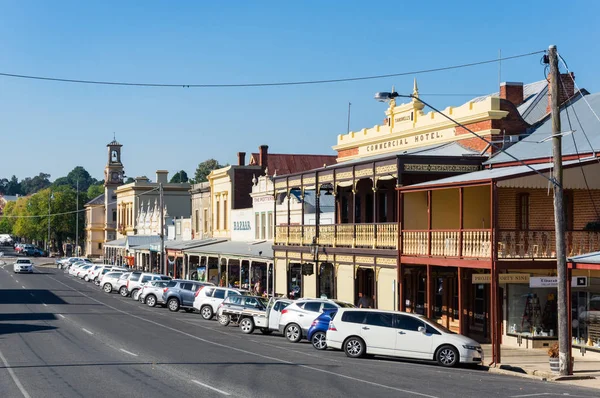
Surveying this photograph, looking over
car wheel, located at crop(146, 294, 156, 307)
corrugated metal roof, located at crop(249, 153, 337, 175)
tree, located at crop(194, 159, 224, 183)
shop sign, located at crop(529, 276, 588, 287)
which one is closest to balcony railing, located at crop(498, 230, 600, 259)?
shop sign, located at crop(529, 276, 588, 287)

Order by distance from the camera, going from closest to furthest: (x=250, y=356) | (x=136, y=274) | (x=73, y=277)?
(x=250, y=356) < (x=136, y=274) < (x=73, y=277)

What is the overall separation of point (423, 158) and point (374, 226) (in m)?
3.38

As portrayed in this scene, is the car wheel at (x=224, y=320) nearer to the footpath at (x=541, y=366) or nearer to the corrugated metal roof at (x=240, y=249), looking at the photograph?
the corrugated metal roof at (x=240, y=249)

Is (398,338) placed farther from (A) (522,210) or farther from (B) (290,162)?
(B) (290,162)

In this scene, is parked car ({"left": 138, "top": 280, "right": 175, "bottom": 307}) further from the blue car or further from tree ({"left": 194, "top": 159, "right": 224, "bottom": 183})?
tree ({"left": 194, "top": 159, "right": 224, "bottom": 183})

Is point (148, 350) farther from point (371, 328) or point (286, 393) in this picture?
point (286, 393)

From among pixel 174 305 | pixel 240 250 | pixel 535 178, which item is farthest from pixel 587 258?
pixel 240 250

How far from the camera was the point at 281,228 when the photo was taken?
45000mm

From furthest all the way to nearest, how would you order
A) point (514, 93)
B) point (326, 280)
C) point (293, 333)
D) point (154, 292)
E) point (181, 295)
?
point (154, 292), point (181, 295), point (326, 280), point (514, 93), point (293, 333)

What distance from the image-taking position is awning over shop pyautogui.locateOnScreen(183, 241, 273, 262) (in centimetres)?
4734

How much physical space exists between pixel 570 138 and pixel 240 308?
14.2 metres

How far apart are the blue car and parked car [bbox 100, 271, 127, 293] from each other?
32.8m

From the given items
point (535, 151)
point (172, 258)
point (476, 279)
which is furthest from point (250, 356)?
point (172, 258)

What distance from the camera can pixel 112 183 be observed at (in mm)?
119312
